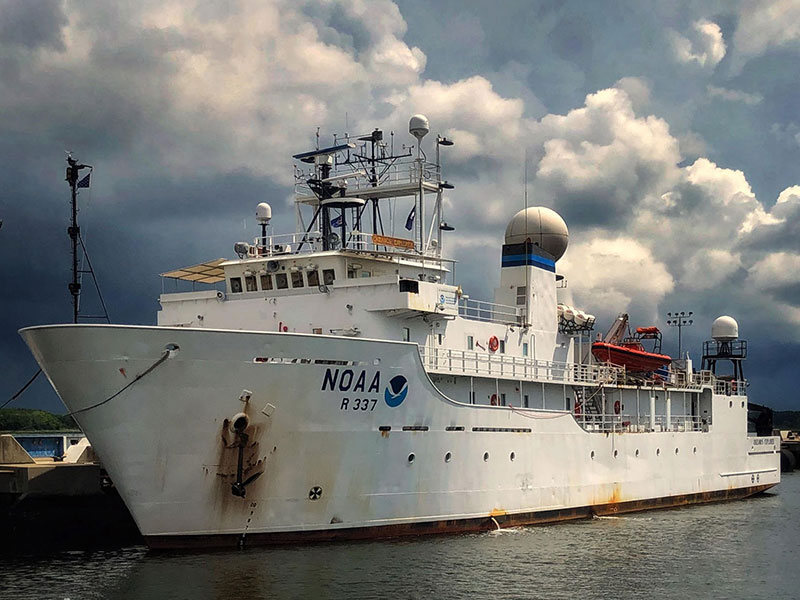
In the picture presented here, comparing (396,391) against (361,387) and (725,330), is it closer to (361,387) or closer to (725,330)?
(361,387)

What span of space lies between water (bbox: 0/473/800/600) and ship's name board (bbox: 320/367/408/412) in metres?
3.54

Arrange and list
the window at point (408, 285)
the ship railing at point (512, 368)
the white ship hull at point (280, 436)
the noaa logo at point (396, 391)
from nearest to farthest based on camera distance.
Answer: the white ship hull at point (280, 436) → the noaa logo at point (396, 391) → the window at point (408, 285) → the ship railing at point (512, 368)

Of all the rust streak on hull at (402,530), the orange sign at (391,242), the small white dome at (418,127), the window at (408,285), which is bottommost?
the rust streak on hull at (402,530)

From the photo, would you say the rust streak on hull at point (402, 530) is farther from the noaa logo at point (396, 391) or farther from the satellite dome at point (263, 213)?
the satellite dome at point (263, 213)

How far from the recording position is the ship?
22.5m

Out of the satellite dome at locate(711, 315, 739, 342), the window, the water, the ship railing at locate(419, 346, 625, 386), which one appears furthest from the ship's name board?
the satellite dome at locate(711, 315, 739, 342)

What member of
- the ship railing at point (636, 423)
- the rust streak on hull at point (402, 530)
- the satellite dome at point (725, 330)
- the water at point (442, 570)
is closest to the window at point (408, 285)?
the rust streak on hull at point (402, 530)

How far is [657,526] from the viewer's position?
31.9 meters

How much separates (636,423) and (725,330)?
15098 millimetres

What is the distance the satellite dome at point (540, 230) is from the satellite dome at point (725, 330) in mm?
15878

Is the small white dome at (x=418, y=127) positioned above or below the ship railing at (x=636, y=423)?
above

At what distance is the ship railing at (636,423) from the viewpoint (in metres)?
34.3

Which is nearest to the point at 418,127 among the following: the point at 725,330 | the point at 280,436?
the point at 280,436

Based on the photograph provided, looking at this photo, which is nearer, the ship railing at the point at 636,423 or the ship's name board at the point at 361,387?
the ship's name board at the point at 361,387
